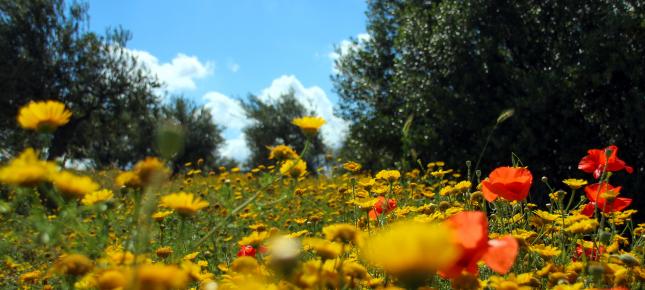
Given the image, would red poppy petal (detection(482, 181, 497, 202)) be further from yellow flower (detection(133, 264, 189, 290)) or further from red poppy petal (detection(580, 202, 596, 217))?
yellow flower (detection(133, 264, 189, 290))

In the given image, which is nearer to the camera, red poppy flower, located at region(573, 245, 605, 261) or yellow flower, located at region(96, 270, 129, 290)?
yellow flower, located at region(96, 270, 129, 290)

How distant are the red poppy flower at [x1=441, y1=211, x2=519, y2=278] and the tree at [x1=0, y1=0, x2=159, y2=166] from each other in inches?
571

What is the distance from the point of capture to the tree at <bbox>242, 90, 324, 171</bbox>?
25112mm

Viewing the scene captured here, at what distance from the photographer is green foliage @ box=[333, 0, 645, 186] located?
24.3 feet

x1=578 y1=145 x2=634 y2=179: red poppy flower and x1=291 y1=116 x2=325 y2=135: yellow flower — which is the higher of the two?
x1=291 y1=116 x2=325 y2=135: yellow flower

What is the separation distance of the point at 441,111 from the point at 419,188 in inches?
194

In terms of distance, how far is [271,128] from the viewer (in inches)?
1003

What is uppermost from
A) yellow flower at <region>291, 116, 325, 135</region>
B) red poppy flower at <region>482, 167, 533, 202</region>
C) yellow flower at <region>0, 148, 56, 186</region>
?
yellow flower at <region>291, 116, 325, 135</region>

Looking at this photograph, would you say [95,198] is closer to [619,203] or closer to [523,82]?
[619,203]

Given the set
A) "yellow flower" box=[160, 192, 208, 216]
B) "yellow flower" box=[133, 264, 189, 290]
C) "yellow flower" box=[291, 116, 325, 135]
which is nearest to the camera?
"yellow flower" box=[133, 264, 189, 290]

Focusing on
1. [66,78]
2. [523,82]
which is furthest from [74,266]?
[66,78]

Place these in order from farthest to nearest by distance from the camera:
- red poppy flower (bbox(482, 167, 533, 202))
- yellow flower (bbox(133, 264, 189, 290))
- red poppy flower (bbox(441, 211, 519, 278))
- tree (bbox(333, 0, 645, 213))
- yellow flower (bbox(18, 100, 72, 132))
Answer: tree (bbox(333, 0, 645, 213)), red poppy flower (bbox(482, 167, 533, 202)), yellow flower (bbox(18, 100, 72, 132)), red poppy flower (bbox(441, 211, 519, 278)), yellow flower (bbox(133, 264, 189, 290))

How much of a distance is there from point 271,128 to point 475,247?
80.9 ft

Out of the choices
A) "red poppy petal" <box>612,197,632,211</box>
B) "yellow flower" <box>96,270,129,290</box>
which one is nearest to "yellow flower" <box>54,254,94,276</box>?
"yellow flower" <box>96,270,129,290</box>
